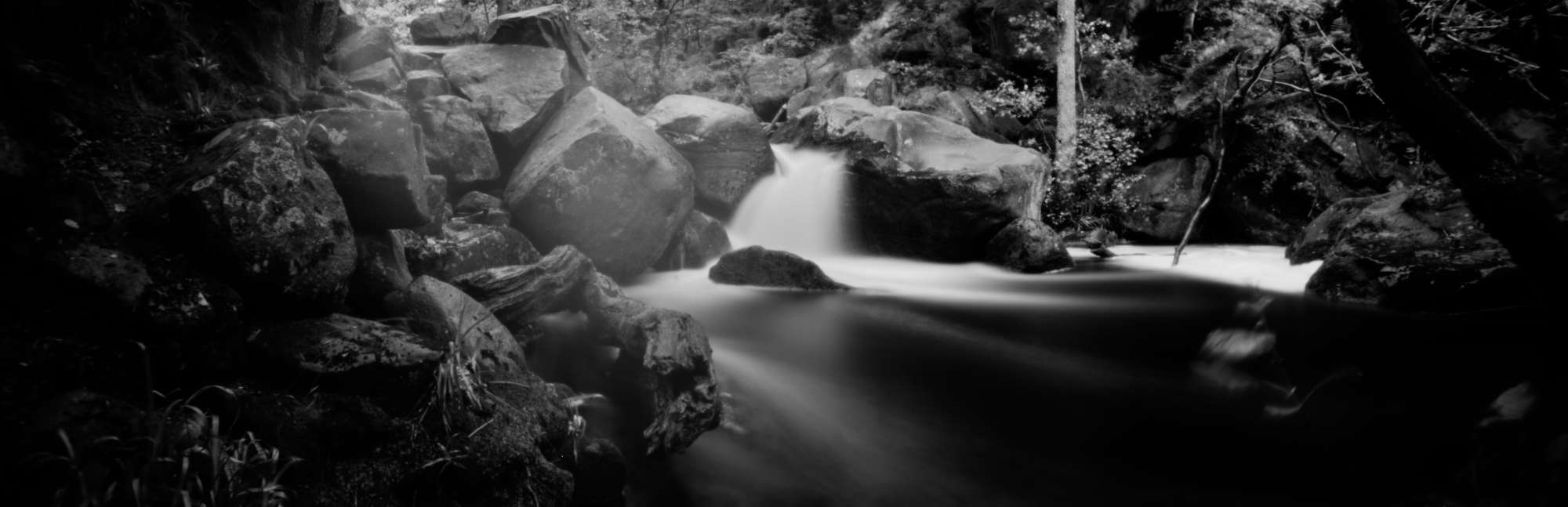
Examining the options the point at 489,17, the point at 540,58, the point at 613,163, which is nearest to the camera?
the point at 613,163

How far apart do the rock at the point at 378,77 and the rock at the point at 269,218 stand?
367 centimetres

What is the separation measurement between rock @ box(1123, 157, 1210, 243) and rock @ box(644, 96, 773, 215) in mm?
8421

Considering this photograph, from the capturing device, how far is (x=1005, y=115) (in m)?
15.6

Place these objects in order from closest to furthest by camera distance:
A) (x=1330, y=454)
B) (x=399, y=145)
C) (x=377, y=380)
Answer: (x=377, y=380) → (x=1330, y=454) → (x=399, y=145)

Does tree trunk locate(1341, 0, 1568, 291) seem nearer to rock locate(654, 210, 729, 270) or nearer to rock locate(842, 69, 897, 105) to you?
rock locate(654, 210, 729, 270)

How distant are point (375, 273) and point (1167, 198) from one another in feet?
47.2

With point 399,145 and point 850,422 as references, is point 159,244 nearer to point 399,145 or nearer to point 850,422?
point 399,145

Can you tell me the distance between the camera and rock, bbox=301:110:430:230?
4105mm

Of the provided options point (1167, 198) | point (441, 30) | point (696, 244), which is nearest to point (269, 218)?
point (696, 244)

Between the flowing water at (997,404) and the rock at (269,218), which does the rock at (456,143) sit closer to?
the flowing water at (997,404)

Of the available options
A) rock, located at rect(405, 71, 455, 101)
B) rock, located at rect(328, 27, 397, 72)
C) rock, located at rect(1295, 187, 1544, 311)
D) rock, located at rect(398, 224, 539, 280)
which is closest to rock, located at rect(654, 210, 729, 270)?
rock, located at rect(398, 224, 539, 280)

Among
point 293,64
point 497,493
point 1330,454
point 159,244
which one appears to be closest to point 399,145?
point 293,64

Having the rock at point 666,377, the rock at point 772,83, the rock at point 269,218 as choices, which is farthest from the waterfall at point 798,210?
the rock at point 269,218

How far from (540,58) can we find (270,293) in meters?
6.26
